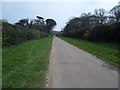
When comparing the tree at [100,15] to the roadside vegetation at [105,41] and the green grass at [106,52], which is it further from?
the green grass at [106,52]

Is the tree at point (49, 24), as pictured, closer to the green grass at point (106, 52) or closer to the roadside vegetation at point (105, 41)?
the roadside vegetation at point (105, 41)

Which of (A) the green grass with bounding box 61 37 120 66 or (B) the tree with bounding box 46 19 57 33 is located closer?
(A) the green grass with bounding box 61 37 120 66

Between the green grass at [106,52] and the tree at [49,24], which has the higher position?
the tree at [49,24]

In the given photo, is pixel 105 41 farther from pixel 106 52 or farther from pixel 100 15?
pixel 100 15

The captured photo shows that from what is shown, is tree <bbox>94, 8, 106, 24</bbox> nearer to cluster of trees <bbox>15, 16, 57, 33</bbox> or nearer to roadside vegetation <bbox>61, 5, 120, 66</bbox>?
roadside vegetation <bbox>61, 5, 120, 66</bbox>

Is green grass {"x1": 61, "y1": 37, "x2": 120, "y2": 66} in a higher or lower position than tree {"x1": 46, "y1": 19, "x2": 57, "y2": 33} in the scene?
lower

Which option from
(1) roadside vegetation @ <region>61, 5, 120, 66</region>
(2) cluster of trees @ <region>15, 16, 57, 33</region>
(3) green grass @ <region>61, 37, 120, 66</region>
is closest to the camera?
(3) green grass @ <region>61, 37, 120, 66</region>

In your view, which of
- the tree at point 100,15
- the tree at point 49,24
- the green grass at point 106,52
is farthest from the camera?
the tree at point 49,24

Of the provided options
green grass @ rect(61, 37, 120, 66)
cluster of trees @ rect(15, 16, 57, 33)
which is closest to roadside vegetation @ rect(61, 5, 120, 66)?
green grass @ rect(61, 37, 120, 66)

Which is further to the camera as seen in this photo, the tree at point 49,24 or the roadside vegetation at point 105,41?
the tree at point 49,24

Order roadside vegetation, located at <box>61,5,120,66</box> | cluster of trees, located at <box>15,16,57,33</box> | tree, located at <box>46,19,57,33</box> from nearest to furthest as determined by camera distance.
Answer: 1. roadside vegetation, located at <box>61,5,120,66</box>
2. cluster of trees, located at <box>15,16,57,33</box>
3. tree, located at <box>46,19,57,33</box>

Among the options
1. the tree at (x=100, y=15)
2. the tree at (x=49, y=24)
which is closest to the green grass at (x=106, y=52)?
the tree at (x=100, y=15)

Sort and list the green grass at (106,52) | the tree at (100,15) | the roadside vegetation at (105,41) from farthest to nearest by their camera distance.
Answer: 1. the tree at (100,15)
2. the roadside vegetation at (105,41)
3. the green grass at (106,52)

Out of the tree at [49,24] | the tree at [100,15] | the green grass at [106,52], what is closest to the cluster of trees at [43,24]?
the tree at [49,24]
